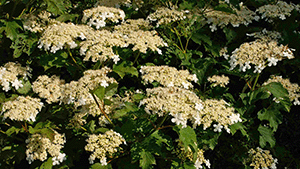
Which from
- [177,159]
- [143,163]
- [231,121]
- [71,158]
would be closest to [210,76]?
[231,121]

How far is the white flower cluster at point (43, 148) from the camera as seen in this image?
3059mm

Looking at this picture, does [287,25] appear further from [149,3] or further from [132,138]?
[132,138]

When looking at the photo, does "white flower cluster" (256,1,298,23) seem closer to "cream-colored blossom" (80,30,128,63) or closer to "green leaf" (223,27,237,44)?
"green leaf" (223,27,237,44)

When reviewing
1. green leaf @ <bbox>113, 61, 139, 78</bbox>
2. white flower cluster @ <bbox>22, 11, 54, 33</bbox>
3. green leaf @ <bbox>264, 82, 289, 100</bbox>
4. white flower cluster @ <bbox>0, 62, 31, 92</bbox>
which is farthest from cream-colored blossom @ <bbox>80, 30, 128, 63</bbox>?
green leaf @ <bbox>264, 82, 289, 100</bbox>

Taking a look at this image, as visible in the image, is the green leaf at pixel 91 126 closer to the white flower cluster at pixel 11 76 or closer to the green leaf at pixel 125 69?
the green leaf at pixel 125 69

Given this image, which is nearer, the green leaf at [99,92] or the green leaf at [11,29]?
the green leaf at [99,92]

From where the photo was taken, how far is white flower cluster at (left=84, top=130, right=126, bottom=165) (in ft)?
9.29

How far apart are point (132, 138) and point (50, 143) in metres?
0.82

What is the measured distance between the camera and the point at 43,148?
10.1ft

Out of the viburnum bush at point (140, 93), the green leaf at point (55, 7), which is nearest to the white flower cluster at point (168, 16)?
the viburnum bush at point (140, 93)

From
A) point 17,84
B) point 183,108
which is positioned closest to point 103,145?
point 183,108

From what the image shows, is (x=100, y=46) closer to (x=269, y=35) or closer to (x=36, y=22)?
(x=36, y=22)

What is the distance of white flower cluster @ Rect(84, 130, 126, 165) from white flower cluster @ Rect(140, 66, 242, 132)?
41 centimetres

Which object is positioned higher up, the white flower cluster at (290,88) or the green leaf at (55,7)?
the green leaf at (55,7)
